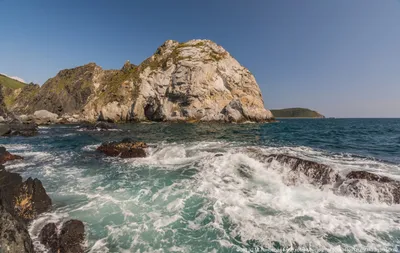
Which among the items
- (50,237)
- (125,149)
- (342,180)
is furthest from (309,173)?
(125,149)

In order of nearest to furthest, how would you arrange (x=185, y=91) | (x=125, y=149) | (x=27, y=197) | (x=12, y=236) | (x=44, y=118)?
(x=12, y=236)
(x=27, y=197)
(x=125, y=149)
(x=185, y=91)
(x=44, y=118)

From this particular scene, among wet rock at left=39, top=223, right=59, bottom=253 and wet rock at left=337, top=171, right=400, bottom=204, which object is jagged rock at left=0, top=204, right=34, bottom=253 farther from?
wet rock at left=337, top=171, right=400, bottom=204

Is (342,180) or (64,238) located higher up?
(342,180)

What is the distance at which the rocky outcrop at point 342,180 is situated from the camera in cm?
1045

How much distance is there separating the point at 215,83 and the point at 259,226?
7877cm

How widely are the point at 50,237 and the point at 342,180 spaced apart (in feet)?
46.0

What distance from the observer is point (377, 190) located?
10.6 m

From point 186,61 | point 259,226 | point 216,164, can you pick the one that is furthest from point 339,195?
point 186,61

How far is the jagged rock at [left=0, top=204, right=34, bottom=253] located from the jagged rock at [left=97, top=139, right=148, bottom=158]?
14.2 m

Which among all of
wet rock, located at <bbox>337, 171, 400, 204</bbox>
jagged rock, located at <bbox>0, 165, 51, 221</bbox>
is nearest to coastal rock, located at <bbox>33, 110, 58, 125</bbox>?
jagged rock, located at <bbox>0, 165, 51, 221</bbox>

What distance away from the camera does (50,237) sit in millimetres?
6801

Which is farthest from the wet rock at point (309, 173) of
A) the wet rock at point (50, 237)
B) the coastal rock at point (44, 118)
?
the coastal rock at point (44, 118)

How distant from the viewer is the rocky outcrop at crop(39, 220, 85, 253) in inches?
251

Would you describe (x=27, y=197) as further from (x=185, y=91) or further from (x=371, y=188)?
(x=185, y=91)
